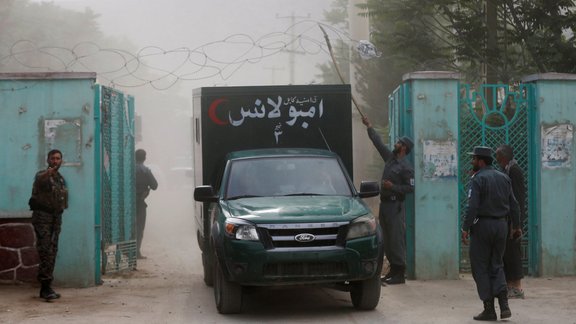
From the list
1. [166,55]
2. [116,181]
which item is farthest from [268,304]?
[166,55]

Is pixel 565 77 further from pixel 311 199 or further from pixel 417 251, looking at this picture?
pixel 311 199

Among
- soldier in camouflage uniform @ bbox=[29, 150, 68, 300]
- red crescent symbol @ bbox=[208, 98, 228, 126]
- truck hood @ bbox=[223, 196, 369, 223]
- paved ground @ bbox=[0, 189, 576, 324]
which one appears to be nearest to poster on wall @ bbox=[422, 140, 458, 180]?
paved ground @ bbox=[0, 189, 576, 324]

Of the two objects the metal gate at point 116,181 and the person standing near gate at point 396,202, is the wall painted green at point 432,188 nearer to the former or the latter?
the person standing near gate at point 396,202

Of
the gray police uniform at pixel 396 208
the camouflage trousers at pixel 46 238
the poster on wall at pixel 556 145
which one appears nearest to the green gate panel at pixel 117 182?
the camouflage trousers at pixel 46 238

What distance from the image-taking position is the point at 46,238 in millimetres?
11688

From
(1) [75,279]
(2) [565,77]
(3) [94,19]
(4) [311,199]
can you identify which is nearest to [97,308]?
(1) [75,279]

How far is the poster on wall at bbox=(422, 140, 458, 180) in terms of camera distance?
44.4 ft

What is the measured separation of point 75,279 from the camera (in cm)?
1297

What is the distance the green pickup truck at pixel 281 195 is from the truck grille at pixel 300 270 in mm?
10

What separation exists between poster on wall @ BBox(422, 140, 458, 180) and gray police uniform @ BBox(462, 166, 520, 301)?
3.35 metres

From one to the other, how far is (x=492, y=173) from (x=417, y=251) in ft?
11.7

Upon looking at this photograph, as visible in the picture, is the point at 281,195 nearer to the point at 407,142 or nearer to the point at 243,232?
the point at 243,232

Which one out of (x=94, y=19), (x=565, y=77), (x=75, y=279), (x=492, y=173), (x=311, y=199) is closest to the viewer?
(x=492, y=173)

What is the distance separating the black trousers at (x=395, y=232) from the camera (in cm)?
1312
